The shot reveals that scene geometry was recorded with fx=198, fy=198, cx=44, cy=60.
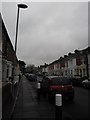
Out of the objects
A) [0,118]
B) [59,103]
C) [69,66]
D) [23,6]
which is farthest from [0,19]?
[69,66]

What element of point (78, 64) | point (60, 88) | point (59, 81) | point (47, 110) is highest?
point (78, 64)

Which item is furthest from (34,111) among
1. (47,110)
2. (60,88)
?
(60,88)

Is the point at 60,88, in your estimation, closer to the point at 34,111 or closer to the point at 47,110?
the point at 47,110

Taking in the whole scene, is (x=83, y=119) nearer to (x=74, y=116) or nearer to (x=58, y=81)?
(x=74, y=116)

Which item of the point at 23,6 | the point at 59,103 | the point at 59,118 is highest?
the point at 23,6

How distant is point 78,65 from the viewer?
50656 mm

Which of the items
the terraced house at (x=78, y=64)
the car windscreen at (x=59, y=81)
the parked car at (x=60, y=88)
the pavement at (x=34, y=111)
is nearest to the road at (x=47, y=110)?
the pavement at (x=34, y=111)

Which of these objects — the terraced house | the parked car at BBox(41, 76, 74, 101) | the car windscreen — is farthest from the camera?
the terraced house

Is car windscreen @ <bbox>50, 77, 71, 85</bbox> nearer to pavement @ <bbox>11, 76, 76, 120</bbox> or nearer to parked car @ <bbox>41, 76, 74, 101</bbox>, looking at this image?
parked car @ <bbox>41, 76, 74, 101</bbox>

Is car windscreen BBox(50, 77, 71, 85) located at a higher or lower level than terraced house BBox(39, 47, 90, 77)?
lower

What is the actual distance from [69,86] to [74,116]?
3943mm

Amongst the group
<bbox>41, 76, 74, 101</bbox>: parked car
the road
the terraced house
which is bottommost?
the road

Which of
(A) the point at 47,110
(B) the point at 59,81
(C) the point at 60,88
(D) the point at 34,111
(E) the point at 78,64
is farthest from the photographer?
(E) the point at 78,64

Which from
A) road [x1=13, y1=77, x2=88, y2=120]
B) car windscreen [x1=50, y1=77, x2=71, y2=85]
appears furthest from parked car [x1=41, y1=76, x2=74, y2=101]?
road [x1=13, y1=77, x2=88, y2=120]
